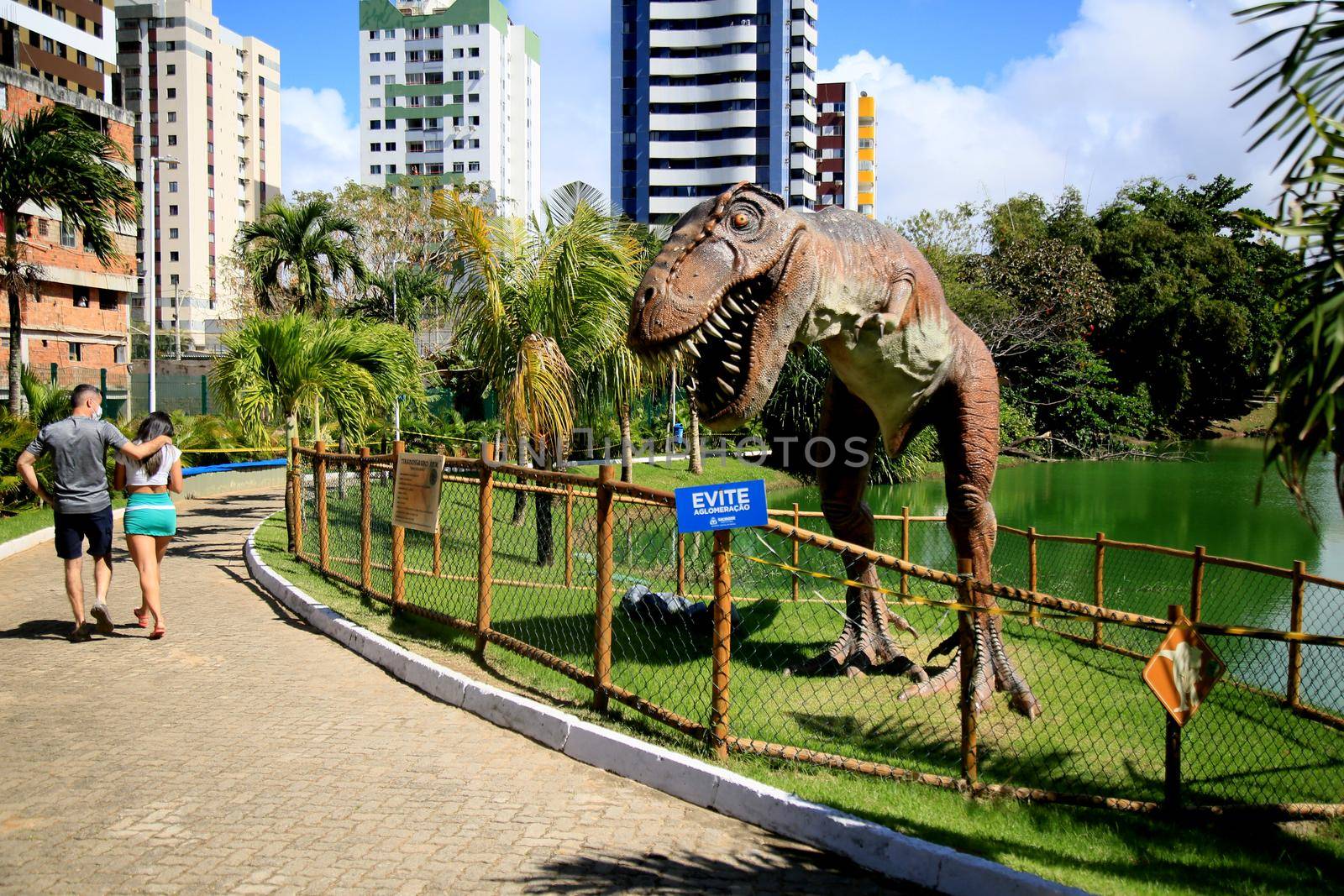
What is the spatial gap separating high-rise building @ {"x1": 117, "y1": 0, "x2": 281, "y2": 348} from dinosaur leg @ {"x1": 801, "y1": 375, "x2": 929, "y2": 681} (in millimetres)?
66435

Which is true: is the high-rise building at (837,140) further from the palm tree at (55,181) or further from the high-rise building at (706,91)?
the palm tree at (55,181)

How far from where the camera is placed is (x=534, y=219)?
12.8 meters

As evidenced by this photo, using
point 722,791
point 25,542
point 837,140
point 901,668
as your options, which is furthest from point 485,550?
point 837,140

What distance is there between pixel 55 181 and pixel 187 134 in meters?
60.1

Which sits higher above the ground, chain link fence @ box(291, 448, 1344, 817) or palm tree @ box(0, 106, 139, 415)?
palm tree @ box(0, 106, 139, 415)

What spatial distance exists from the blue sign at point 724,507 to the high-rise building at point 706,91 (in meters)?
61.5

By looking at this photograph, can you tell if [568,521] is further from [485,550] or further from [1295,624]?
[1295,624]

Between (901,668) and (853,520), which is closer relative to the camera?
(901,668)

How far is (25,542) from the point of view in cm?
1250

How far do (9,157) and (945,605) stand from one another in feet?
56.3

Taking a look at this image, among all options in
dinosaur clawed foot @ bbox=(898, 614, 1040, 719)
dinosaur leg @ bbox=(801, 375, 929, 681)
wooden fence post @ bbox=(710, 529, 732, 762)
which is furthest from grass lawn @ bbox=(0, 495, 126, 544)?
dinosaur clawed foot @ bbox=(898, 614, 1040, 719)

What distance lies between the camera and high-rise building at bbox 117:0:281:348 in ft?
226

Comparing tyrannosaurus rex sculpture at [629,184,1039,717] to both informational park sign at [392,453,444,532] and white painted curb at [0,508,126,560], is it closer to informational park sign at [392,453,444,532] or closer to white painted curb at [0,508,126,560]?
informational park sign at [392,453,444,532]

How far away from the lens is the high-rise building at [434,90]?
8381 cm
